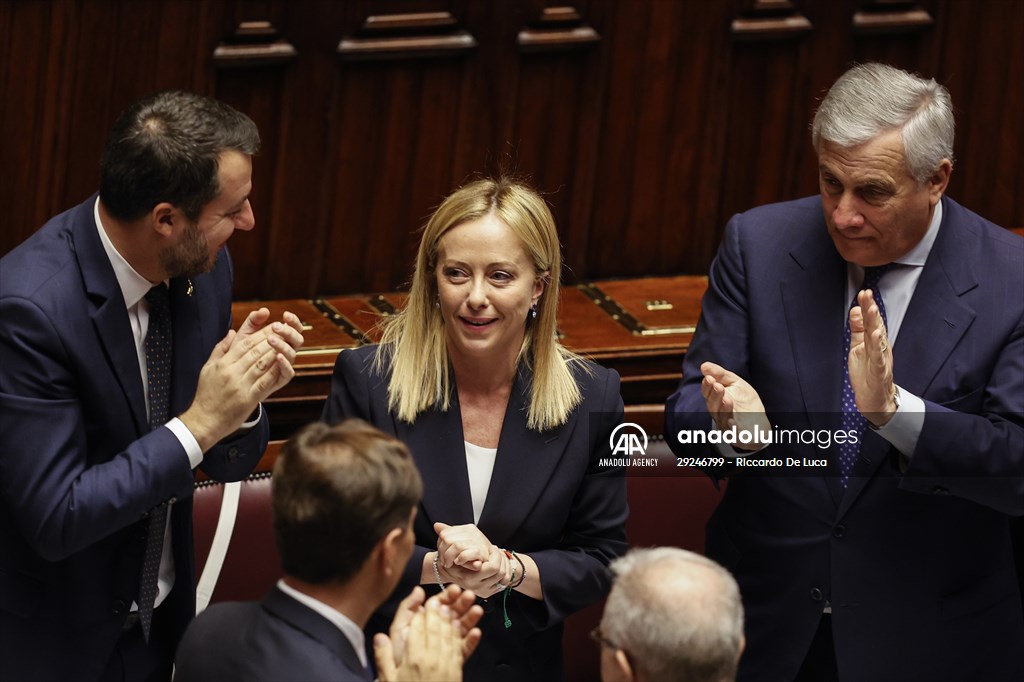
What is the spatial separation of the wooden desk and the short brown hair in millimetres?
1656

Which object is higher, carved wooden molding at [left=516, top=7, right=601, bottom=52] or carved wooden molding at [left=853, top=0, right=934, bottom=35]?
carved wooden molding at [left=853, top=0, right=934, bottom=35]

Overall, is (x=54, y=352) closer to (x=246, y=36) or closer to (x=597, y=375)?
(x=597, y=375)

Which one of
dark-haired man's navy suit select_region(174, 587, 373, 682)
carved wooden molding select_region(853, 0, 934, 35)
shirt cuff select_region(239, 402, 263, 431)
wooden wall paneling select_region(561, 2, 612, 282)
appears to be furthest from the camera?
carved wooden molding select_region(853, 0, 934, 35)

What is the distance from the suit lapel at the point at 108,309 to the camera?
2.80m

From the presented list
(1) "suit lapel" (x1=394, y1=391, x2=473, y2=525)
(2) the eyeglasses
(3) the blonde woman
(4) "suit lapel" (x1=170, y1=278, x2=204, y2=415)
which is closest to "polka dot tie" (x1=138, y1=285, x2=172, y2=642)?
(4) "suit lapel" (x1=170, y1=278, x2=204, y2=415)

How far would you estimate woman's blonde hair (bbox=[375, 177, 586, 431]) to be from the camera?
9.89ft

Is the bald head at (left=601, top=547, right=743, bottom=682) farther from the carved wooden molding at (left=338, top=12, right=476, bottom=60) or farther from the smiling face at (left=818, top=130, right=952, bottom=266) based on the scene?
the carved wooden molding at (left=338, top=12, right=476, bottom=60)

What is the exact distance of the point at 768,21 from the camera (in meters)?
4.47

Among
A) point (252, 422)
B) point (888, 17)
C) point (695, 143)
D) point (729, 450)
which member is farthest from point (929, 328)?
point (888, 17)

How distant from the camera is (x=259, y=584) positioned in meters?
3.75

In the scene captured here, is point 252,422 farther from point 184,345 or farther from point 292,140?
point 292,140

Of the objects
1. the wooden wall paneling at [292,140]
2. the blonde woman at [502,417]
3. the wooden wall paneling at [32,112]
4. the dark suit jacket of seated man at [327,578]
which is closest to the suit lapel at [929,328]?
the blonde woman at [502,417]

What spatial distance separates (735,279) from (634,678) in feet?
3.53

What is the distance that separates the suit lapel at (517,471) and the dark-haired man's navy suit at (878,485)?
0.87ft
